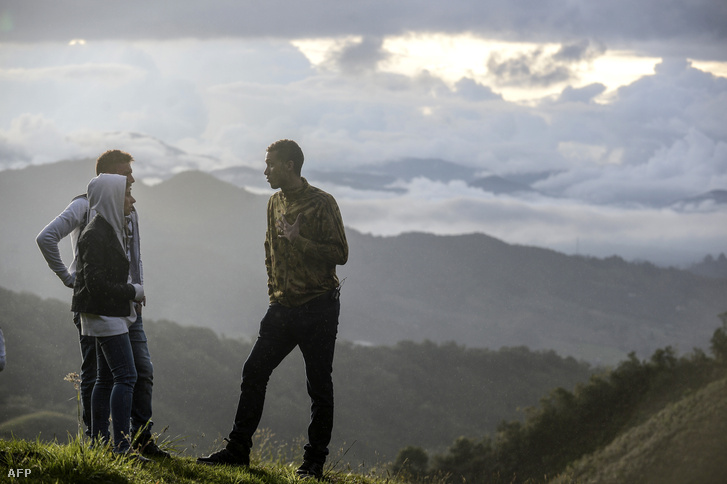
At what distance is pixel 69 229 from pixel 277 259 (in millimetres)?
1462

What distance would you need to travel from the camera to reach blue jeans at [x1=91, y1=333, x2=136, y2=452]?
4.37 meters

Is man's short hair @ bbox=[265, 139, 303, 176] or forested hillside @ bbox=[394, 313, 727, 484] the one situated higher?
man's short hair @ bbox=[265, 139, 303, 176]

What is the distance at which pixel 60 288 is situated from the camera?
593 feet

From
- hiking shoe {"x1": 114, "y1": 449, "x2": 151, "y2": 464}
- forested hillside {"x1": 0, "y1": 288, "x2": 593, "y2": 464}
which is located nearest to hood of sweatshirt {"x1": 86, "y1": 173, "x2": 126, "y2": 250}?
hiking shoe {"x1": 114, "y1": 449, "x2": 151, "y2": 464}

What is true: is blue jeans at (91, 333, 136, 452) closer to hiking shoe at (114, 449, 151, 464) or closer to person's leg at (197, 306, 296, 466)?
hiking shoe at (114, 449, 151, 464)

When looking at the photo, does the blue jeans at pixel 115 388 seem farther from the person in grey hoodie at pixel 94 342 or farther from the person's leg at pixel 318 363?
the person's leg at pixel 318 363

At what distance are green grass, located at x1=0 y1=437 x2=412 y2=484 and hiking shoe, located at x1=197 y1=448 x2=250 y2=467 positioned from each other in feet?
0.24

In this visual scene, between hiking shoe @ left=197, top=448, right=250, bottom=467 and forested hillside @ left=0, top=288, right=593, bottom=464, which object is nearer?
hiking shoe @ left=197, top=448, right=250, bottom=467

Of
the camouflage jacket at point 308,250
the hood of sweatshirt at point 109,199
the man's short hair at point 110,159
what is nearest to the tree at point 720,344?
the camouflage jacket at point 308,250

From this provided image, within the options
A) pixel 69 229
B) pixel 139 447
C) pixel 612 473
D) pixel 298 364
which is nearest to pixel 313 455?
pixel 139 447

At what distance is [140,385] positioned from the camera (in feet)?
15.7

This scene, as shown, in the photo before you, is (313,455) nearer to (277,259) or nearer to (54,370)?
(277,259)

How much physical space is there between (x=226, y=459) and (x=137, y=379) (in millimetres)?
855

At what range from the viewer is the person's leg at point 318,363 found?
4.81m
